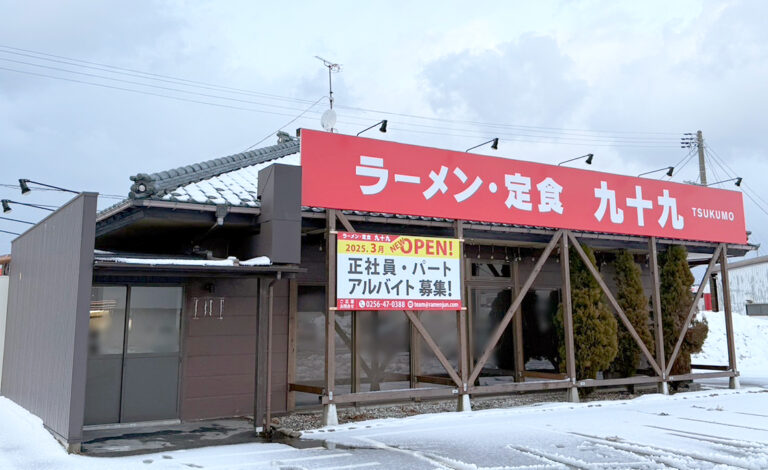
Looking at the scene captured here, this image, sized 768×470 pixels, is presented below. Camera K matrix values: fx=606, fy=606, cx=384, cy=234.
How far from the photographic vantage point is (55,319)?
7.67 m

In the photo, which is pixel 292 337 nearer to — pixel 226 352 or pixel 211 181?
pixel 226 352

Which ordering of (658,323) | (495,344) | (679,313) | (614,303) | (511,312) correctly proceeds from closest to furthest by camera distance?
1. (511,312)
2. (495,344)
3. (614,303)
4. (658,323)
5. (679,313)

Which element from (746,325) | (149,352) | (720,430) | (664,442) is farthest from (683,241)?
(746,325)

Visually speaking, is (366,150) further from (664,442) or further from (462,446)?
(664,442)

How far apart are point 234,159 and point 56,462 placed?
5.29 meters

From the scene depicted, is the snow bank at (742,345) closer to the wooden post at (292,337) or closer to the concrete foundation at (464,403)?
the concrete foundation at (464,403)

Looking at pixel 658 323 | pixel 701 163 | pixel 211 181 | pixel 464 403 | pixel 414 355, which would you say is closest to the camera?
pixel 211 181

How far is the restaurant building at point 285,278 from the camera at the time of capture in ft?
25.7

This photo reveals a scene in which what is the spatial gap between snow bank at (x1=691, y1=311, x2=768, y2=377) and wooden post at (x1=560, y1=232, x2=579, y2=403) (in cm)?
1096

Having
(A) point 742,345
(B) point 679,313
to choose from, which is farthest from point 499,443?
(A) point 742,345

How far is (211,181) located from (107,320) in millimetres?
2467

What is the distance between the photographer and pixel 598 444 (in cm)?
730

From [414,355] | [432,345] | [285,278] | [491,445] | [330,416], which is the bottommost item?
[491,445]

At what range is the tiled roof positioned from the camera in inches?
300
